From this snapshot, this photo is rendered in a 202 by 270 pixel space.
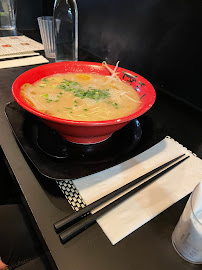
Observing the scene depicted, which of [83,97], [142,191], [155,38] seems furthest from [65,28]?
[142,191]

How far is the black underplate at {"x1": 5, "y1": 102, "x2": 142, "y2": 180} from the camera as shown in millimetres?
631

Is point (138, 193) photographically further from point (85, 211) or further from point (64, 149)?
point (64, 149)

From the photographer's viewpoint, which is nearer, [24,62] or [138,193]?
[138,193]

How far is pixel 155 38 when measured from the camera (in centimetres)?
121

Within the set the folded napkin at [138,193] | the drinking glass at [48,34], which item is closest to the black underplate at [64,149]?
the folded napkin at [138,193]

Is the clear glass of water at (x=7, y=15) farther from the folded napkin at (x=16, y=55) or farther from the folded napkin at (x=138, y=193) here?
the folded napkin at (x=138, y=193)

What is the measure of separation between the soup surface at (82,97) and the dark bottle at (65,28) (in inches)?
22.4

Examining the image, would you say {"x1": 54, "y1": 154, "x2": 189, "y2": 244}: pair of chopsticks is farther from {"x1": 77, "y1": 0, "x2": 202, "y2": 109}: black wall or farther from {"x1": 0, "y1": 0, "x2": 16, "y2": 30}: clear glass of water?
{"x1": 0, "y1": 0, "x2": 16, "y2": 30}: clear glass of water

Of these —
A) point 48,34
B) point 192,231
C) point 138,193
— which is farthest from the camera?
point 48,34

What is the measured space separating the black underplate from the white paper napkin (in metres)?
0.03

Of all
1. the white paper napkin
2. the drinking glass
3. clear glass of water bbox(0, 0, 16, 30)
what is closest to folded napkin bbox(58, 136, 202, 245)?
the white paper napkin

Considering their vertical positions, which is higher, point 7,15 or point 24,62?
point 7,15

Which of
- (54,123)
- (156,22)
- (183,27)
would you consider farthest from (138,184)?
(156,22)

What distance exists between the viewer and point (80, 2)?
1.81m
